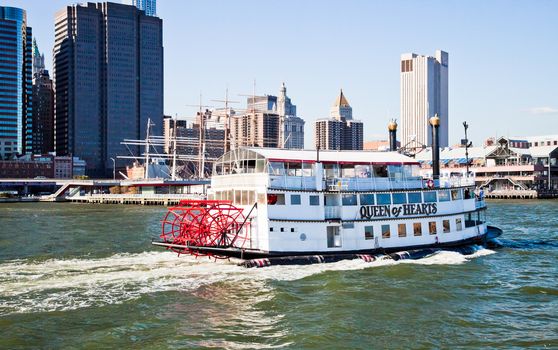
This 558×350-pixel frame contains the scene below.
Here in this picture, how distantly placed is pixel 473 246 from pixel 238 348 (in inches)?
982

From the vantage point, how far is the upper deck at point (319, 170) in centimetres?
3588

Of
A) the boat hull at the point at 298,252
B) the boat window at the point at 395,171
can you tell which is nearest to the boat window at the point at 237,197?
the boat hull at the point at 298,252

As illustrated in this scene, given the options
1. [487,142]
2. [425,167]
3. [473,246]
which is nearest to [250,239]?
[473,246]

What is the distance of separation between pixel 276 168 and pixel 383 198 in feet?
22.9

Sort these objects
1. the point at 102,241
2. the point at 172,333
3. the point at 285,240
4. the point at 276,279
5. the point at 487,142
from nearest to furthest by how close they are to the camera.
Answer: the point at 172,333 < the point at 276,279 < the point at 285,240 < the point at 102,241 < the point at 487,142

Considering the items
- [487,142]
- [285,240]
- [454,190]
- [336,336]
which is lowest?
[336,336]

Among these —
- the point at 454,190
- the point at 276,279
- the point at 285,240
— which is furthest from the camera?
the point at 454,190

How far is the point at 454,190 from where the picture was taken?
41938 mm

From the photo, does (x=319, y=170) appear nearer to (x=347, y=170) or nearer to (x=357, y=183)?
(x=357, y=183)

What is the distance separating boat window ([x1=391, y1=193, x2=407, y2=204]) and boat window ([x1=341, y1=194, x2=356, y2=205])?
8.77ft

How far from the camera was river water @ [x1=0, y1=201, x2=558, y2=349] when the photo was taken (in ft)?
75.5

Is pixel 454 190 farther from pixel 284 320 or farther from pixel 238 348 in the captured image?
pixel 238 348

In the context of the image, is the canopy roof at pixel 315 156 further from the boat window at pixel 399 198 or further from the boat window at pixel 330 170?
the boat window at pixel 399 198

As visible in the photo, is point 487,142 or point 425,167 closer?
point 425,167
